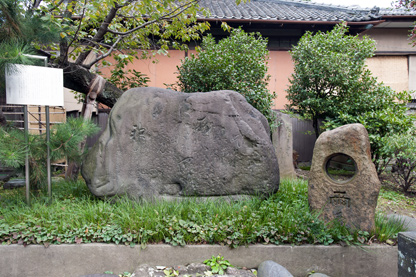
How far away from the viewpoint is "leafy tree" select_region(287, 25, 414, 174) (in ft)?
21.4

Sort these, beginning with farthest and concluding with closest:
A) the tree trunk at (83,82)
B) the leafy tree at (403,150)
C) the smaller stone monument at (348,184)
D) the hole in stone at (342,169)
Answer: the hole in stone at (342,169) → the tree trunk at (83,82) → the leafy tree at (403,150) → the smaller stone monument at (348,184)

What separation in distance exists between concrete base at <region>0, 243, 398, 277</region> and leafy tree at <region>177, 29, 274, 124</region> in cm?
373

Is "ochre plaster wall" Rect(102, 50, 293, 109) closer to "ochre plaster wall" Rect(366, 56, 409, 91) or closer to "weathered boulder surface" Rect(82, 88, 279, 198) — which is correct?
"ochre plaster wall" Rect(366, 56, 409, 91)

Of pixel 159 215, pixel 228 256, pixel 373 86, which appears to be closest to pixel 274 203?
pixel 228 256

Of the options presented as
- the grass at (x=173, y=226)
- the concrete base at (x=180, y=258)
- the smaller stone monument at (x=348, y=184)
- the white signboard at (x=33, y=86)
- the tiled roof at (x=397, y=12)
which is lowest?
the concrete base at (x=180, y=258)

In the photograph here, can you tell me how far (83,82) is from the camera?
5938mm

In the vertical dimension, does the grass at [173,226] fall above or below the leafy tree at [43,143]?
below

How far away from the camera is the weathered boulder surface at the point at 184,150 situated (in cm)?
401

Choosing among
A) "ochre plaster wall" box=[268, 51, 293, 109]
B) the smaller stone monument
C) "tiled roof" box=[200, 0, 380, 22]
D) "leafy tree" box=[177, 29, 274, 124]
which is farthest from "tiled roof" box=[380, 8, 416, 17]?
the smaller stone monument

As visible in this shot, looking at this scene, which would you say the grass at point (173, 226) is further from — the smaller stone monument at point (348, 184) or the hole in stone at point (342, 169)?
the hole in stone at point (342, 169)

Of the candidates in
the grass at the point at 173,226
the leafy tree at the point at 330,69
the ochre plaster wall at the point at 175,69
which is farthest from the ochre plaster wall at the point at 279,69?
the grass at the point at 173,226

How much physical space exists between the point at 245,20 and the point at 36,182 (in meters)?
7.38

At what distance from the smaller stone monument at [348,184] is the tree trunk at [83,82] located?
4829 millimetres

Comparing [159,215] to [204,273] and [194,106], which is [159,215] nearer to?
[204,273]
